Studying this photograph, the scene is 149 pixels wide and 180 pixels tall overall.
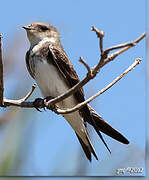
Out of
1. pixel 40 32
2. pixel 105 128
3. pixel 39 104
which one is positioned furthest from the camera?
pixel 40 32

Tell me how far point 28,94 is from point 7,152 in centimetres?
24

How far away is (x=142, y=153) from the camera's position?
5.56 feet

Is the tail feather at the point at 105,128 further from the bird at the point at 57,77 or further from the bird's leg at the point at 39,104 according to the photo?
the bird's leg at the point at 39,104

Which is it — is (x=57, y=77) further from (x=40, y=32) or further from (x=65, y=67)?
(x=40, y=32)

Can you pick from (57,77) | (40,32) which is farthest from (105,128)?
(40,32)

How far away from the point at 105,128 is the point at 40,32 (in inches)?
20.1

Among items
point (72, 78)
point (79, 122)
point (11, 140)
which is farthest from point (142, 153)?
point (11, 140)

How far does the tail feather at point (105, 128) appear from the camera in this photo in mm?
1411

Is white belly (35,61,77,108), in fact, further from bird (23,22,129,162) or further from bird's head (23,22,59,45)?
bird's head (23,22,59,45)

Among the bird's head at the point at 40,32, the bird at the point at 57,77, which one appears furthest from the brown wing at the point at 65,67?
the bird's head at the point at 40,32

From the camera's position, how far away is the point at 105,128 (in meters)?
1.44

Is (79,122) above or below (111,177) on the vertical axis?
above

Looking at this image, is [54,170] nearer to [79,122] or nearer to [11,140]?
[79,122]

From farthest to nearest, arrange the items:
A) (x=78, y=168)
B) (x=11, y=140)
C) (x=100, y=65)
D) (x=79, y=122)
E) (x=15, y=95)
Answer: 1. (x=79, y=122)
2. (x=78, y=168)
3. (x=15, y=95)
4. (x=11, y=140)
5. (x=100, y=65)
